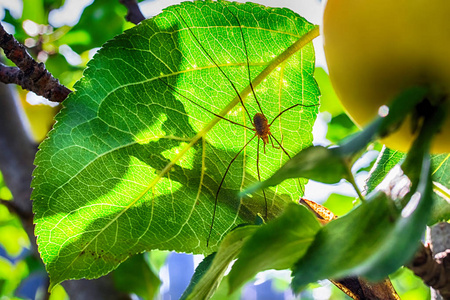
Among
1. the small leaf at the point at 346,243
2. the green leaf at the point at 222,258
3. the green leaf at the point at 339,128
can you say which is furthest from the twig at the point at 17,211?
the small leaf at the point at 346,243

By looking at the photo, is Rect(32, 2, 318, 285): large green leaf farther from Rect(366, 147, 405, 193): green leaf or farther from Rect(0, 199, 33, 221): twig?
Rect(0, 199, 33, 221): twig

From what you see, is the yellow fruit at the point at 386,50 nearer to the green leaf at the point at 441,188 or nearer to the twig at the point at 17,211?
the green leaf at the point at 441,188

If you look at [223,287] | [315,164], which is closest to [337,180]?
[315,164]

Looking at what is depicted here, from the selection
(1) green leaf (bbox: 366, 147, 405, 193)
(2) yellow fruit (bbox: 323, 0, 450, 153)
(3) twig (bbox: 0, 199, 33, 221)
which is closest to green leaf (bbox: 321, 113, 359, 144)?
(1) green leaf (bbox: 366, 147, 405, 193)

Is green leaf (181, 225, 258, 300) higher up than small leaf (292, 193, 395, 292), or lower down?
lower down

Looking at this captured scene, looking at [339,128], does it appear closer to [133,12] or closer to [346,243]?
[133,12]

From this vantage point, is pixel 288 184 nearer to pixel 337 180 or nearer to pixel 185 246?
pixel 185 246

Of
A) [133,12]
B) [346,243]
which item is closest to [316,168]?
[346,243]
